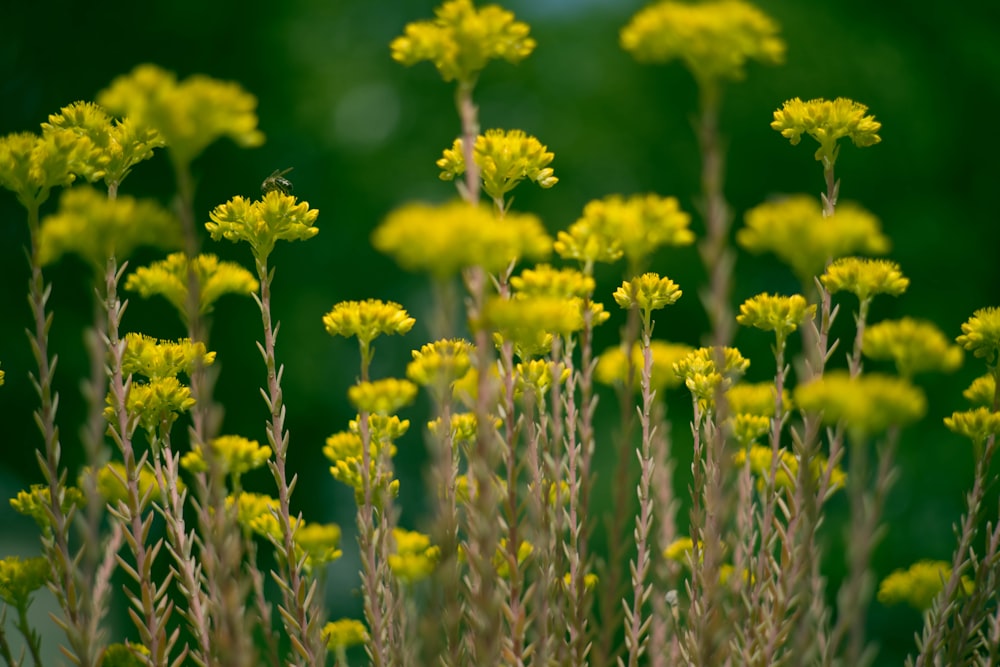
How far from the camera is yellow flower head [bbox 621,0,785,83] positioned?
34.7 inches

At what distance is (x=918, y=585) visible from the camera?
1609 mm

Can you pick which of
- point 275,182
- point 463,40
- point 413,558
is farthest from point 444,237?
point 275,182

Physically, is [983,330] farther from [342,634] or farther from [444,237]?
[342,634]

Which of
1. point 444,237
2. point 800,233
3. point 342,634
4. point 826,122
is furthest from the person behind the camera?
point 342,634

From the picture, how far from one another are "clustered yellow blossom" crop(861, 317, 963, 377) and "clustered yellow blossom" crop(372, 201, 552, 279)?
465 millimetres

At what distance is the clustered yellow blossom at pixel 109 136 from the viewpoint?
1295 millimetres

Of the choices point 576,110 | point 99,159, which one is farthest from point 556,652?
point 576,110

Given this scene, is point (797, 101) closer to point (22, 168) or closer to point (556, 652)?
point (556, 652)

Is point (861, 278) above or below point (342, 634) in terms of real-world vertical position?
above

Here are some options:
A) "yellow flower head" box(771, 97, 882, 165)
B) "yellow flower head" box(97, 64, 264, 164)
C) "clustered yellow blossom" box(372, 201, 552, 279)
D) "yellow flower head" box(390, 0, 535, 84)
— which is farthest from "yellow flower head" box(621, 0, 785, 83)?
"yellow flower head" box(771, 97, 882, 165)

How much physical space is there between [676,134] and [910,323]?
188 inches

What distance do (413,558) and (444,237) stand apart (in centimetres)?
69

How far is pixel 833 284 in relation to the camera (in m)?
1.34

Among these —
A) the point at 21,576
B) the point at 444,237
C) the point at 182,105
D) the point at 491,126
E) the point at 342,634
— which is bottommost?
the point at 342,634
